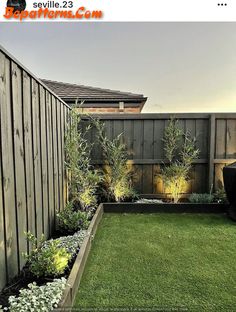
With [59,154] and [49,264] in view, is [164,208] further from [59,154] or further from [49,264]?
[49,264]

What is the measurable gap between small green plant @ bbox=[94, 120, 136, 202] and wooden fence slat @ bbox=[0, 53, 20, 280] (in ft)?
7.15

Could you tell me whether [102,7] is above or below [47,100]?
above

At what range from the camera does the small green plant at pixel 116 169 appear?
3445 millimetres

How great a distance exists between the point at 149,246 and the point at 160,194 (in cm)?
168

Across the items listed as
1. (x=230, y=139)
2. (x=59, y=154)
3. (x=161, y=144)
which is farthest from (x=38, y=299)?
(x=230, y=139)

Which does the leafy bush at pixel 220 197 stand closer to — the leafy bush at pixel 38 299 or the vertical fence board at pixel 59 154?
the vertical fence board at pixel 59 154

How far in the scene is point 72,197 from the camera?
117 inches

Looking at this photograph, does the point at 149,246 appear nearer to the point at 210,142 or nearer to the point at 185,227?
the point at 185,227

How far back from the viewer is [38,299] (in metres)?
1.04

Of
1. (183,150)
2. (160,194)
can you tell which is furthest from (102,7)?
(160,194)

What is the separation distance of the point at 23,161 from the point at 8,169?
0.78ft

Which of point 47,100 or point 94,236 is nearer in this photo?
point 47,100

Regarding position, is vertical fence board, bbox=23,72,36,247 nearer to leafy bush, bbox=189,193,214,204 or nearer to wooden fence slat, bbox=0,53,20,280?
wooden fence slat, bbox=0,53,20,280

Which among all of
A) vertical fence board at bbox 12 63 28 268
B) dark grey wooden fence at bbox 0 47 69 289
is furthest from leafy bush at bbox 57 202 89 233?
vertical fence board at bbox 12 63 28 268
